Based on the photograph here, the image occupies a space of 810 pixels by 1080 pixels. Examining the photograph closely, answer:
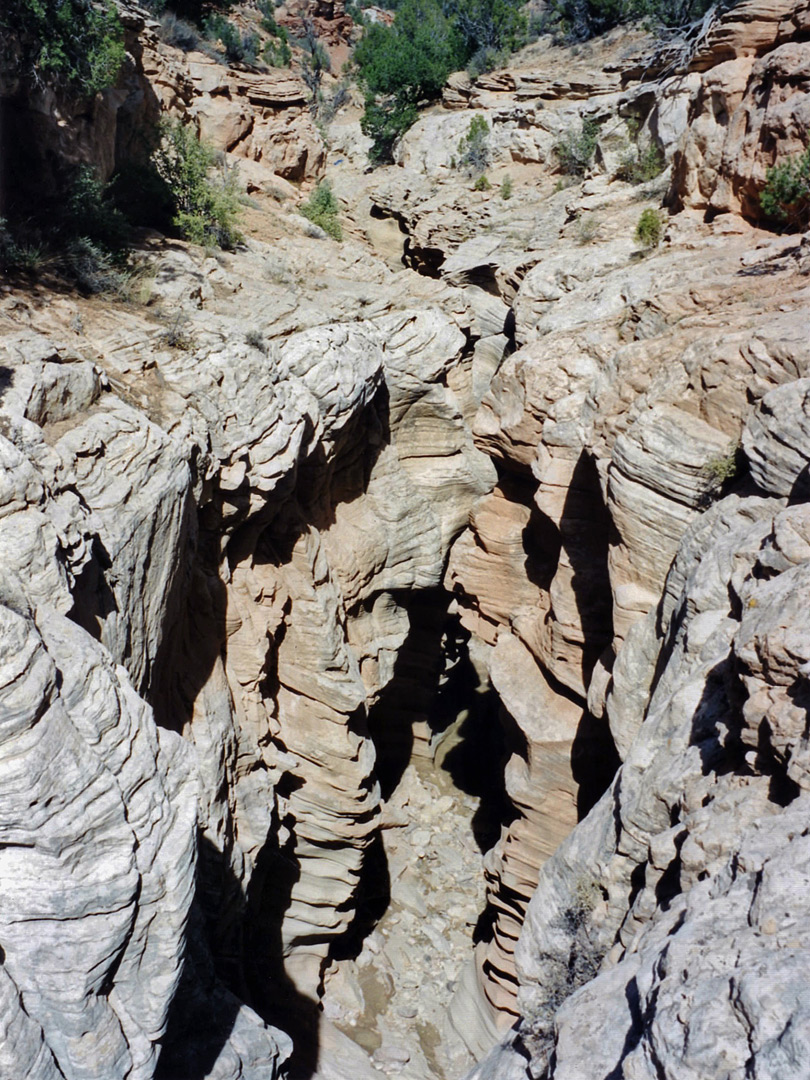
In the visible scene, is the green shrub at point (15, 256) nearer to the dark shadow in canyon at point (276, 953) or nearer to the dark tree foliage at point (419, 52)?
the dark shadow in canyon at point (276, 953)

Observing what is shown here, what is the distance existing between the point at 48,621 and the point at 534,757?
22.1 feet

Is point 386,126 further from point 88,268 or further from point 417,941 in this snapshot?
point 417,941

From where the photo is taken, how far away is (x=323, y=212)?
17.9 m

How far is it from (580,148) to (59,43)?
512 inches

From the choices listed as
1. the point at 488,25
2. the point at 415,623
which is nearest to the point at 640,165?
the point at 415,623

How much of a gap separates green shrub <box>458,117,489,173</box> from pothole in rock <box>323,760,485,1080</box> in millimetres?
16563

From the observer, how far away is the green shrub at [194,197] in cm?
1320

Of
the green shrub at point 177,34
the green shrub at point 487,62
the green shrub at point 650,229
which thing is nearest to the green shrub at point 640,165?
the green shrub at point 650,229

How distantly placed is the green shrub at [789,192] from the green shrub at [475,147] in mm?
13807

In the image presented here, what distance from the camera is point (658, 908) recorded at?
16.0ft

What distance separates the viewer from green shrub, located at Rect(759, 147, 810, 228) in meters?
9.23

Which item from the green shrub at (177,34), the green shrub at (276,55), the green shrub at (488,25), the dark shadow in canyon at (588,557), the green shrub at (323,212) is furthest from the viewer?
the green shrub at (276,55)

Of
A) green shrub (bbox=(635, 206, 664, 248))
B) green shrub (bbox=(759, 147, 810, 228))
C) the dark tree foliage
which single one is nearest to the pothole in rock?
green shrub (bbox=(635, 206, 664, 248))

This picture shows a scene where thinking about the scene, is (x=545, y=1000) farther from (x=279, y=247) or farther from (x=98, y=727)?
(x=279, y=247)
